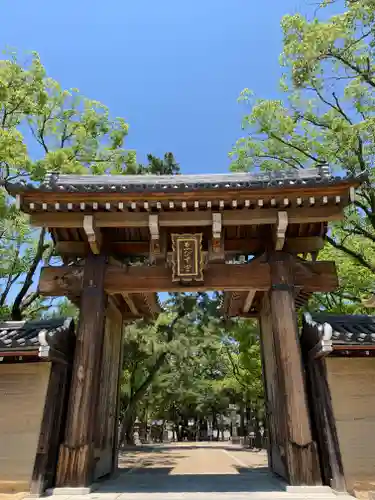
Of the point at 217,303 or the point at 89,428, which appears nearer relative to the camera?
the point at 89,428

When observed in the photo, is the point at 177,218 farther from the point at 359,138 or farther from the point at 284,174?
the point at 359,138

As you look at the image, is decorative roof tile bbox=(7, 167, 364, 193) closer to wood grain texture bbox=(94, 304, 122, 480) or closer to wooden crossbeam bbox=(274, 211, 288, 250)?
wooden crossbeam bbox=(274, 211, 288, 250)

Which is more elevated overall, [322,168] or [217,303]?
[217,303]

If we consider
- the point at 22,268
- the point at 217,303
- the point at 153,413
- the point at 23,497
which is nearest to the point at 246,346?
the point at 217,303

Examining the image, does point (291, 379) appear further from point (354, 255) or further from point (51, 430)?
point (354, 255)

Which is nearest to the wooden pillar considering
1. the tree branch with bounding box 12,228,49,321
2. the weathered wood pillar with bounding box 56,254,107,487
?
the weathered wood pillar with bounding box 56,254,107,487

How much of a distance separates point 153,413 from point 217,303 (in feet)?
104

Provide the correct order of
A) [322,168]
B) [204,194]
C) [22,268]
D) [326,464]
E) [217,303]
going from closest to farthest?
[326,464] < [204,194] < [322,168] < [22,268] < [217,303]

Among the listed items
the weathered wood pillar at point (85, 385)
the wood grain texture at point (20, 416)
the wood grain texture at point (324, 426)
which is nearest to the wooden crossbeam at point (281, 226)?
the wood grain texture at point (324, 426)

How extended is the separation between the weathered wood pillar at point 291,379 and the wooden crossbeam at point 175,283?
0.29 metres

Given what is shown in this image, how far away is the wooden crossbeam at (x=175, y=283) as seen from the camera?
8867 mm

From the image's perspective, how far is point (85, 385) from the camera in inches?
313

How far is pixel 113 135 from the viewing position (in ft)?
61.3

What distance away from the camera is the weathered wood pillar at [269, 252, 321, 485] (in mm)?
7324
